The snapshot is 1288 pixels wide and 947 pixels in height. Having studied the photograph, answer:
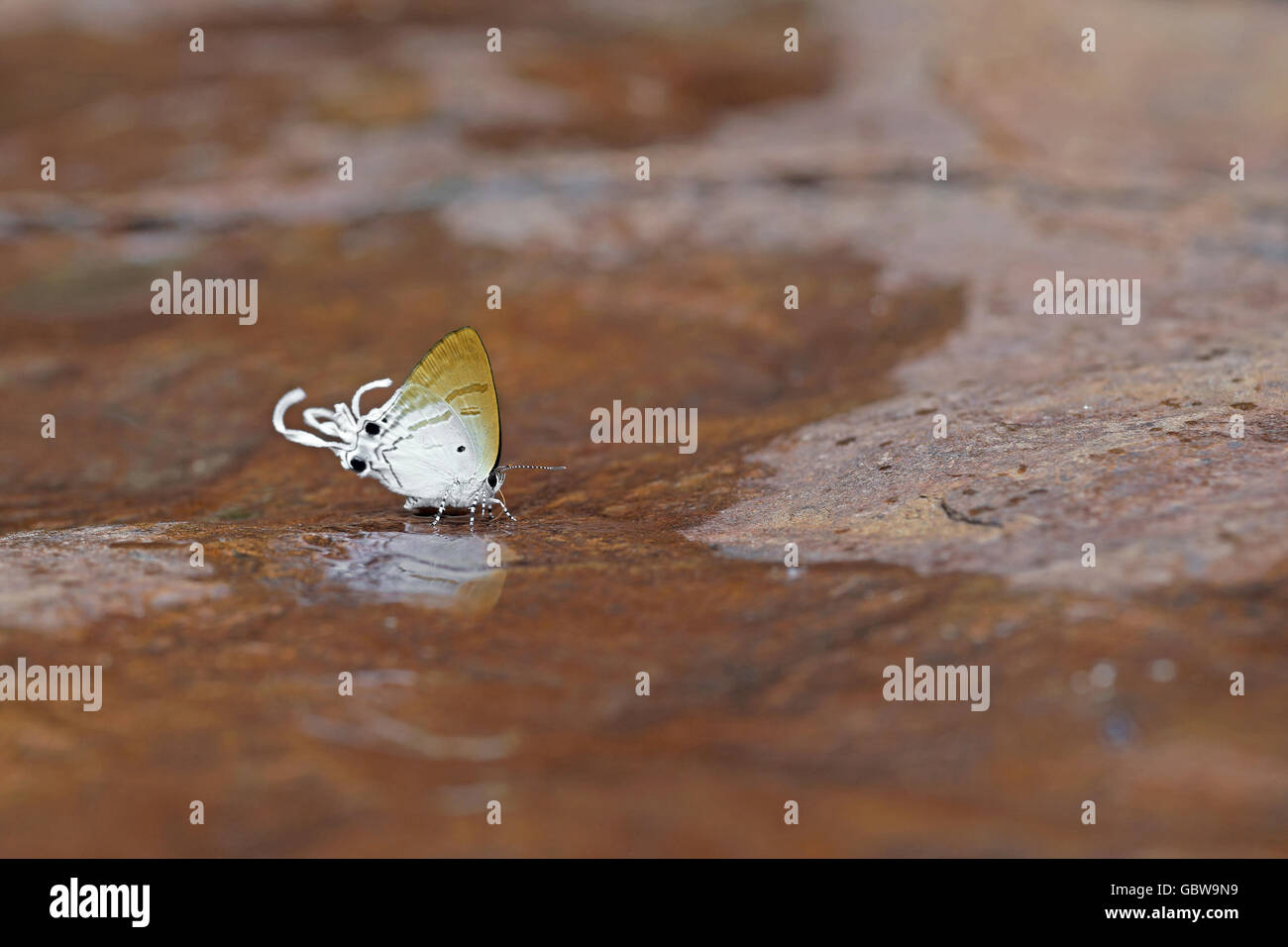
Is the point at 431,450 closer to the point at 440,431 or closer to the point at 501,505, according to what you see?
the point at 440,431

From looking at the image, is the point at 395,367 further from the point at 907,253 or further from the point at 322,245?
the point at 907,253

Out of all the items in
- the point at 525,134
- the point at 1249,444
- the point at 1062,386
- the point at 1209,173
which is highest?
the point at 525,134

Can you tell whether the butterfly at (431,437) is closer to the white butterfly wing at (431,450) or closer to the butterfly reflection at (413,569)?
the white butterfly wing at (431,450)

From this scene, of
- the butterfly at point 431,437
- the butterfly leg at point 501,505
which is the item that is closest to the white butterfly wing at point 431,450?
the butterfly at point 431,437

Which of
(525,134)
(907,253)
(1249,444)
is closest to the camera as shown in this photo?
(1249,444)

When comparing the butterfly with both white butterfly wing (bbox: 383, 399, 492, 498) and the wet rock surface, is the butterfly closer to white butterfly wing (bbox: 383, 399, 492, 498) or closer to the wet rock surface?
white butterfly wing (bbox: 383, 399, 492, 498)

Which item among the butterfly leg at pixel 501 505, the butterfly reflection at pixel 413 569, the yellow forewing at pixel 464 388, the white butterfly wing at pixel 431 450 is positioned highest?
the yellow forewing at pixel 464 388

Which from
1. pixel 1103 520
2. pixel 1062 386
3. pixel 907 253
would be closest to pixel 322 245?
pixel 907 253

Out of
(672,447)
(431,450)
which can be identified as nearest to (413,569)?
(431,450)
